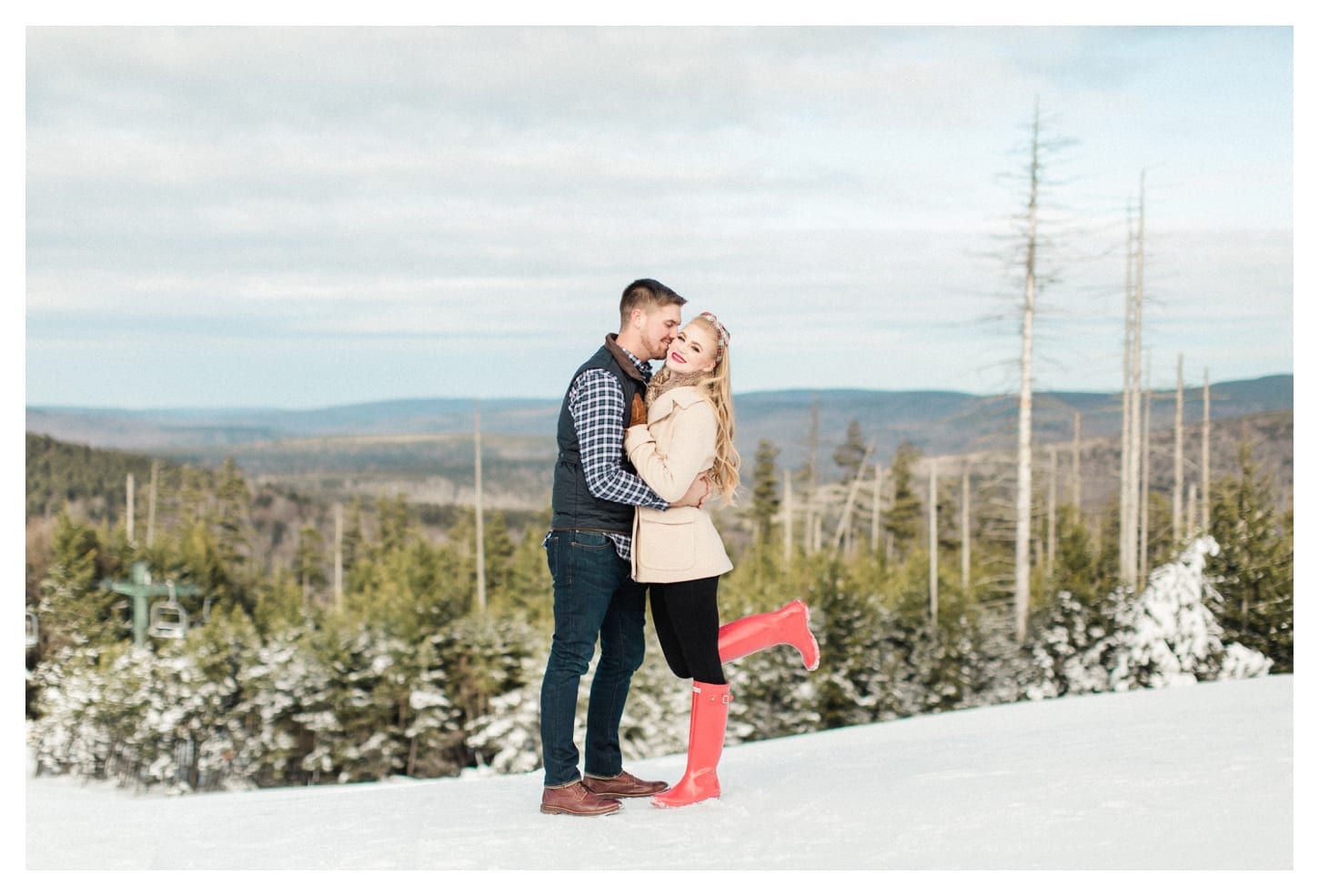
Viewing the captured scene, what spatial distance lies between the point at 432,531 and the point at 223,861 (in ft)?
239

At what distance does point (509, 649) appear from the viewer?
31.8m

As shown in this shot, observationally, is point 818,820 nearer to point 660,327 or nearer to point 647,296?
point 660,327

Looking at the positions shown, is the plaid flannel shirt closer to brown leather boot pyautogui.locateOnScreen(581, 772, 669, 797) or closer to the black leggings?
the black leggings

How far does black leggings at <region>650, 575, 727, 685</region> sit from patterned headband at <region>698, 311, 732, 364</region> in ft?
2.65

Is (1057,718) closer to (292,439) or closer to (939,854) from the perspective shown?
(939,854)

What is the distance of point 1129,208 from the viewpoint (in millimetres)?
26344

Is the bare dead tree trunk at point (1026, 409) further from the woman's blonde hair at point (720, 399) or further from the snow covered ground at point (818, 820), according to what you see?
the woman's blonde hair at point (720, 399)

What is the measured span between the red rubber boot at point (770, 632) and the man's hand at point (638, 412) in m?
0.89

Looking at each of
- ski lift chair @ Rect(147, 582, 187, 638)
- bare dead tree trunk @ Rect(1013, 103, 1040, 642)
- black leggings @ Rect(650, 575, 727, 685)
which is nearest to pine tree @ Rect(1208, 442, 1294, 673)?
bare dead tree trunk @ Rect(1013, 103, 1040, 642)

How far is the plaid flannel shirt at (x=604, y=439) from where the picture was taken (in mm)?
4496

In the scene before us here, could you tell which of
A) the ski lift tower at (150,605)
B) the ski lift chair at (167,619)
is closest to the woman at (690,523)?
the ski lift tower at (150,605)

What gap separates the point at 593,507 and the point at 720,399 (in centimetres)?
61

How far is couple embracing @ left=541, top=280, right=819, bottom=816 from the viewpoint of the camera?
4539 millimetres

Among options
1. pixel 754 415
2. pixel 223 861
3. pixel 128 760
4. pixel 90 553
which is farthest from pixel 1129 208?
pixel 754 415
